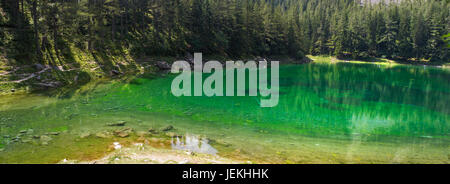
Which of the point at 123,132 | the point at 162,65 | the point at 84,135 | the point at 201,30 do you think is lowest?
the point at 123,132

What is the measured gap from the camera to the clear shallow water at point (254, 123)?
39.1 feet

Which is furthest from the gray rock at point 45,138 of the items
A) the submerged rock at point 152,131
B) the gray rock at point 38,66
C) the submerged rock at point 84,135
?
the gray rock at point 38,66

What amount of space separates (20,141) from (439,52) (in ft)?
369

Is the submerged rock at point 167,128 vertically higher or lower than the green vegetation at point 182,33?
lower

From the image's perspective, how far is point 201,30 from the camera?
64562mm

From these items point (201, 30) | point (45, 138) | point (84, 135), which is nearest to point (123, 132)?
point (84, 135)

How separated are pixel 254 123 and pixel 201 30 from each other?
50.7 meters

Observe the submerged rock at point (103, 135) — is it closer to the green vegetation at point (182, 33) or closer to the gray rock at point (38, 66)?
the green vegetation at point (182, 33)

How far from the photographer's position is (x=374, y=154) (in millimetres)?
12336

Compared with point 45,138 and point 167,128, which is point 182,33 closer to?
point 167,128

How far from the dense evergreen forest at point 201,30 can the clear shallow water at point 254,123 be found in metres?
7.79

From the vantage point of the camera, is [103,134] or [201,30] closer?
[103,134]

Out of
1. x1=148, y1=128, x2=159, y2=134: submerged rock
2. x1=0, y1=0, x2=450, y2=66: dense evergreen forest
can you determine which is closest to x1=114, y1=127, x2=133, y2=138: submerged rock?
x1=148, y1=128, x2=159, y2=134: submerged rock

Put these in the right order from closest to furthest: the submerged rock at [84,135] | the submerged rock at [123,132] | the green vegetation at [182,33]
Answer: the submerged rock at [84,135] < the submerged rock at [123,132] < the green vegetation at [182,33]
